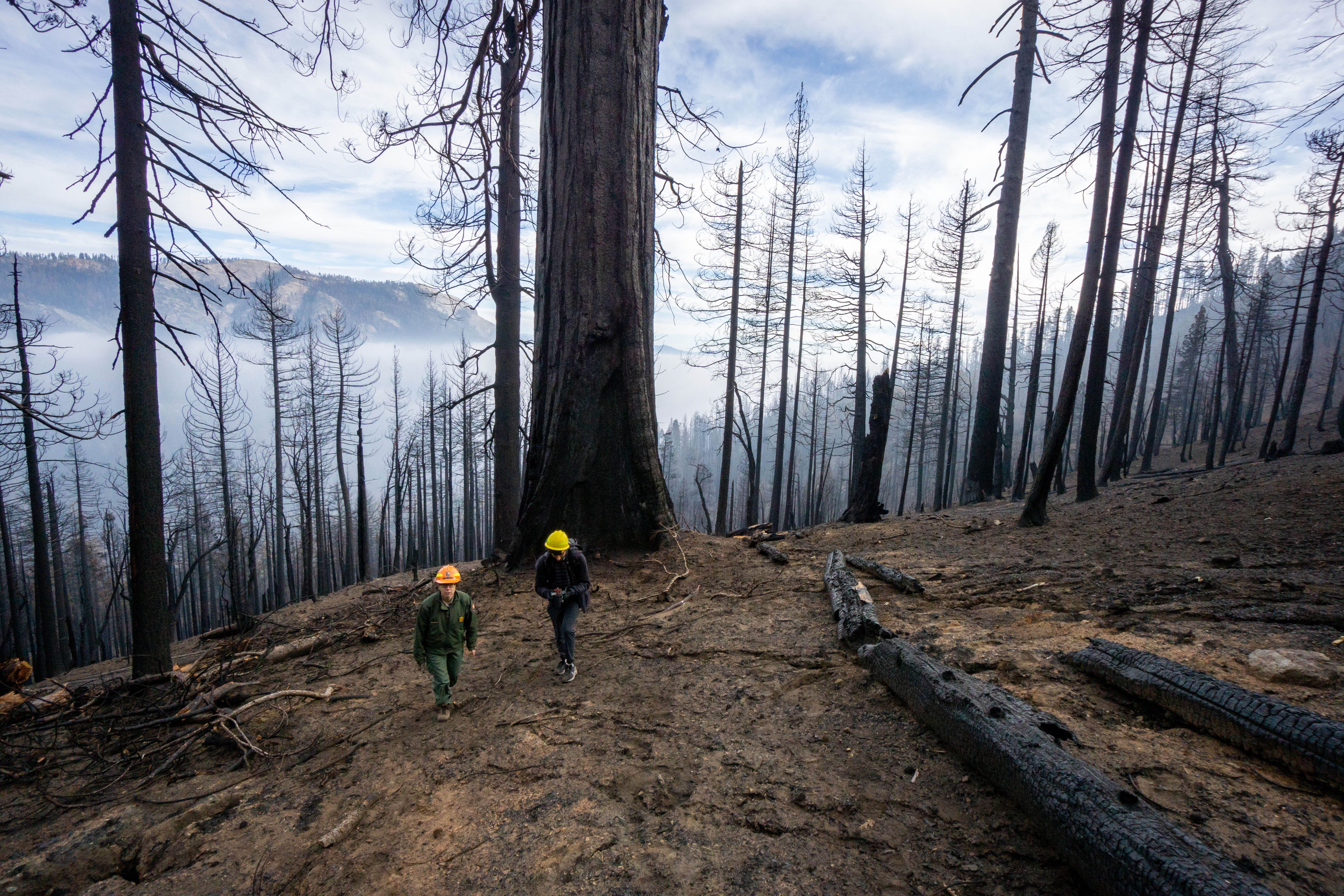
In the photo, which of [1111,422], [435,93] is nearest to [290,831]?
[435,93]

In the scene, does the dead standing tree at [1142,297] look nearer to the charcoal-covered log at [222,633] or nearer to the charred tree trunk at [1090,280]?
the charred tree trunk at [1090,280]

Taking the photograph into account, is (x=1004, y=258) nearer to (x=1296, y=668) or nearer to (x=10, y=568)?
(x=1296, y=668)

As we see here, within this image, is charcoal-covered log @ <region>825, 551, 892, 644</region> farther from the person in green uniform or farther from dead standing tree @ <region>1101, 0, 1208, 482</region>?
dead standing tree @ <region>1101, 0, 1208, 482</region>

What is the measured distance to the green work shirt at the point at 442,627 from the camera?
398cm

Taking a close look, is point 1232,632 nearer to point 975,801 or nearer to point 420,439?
point 975,801

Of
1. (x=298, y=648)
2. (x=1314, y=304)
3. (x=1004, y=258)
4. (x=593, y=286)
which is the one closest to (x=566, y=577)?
(x=298, y=648)

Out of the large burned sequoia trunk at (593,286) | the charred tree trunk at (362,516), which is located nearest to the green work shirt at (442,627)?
the large burned sequoia trunk at (593,286)

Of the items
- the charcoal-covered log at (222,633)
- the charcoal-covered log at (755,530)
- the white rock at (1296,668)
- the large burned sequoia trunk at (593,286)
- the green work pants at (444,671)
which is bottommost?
the charcoal-covered log at (222,633)

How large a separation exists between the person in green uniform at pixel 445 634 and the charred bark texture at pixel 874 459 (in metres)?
8.45

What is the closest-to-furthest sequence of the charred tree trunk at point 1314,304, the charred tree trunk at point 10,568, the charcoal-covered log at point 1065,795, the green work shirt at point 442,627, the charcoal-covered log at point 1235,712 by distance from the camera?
the charcoal-covered log at point 1065,795 < the charcoal-covered log at point 1235,712 < the green work shirt at point 442,627 < the charred tree trunk at point 10,568 < the charred tree trunk at point 1314,304

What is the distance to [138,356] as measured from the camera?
6004mm

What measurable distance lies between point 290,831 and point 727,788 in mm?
2420

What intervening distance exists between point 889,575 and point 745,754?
321 centimetres

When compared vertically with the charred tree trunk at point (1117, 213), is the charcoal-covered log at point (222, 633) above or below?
below
